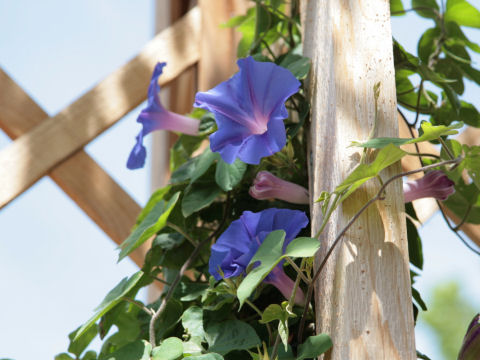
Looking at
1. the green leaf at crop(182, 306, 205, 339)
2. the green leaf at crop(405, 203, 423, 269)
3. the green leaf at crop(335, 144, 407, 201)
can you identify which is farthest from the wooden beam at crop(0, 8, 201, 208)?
the green leaf at crop(335, 144, 407, 201)

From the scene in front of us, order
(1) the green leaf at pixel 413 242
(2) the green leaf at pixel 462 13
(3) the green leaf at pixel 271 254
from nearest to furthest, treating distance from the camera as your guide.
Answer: (3) the green leaf at pixel 271 254 < (1) the green leaf at pixel 413 242 < (2) the green leaf at pixel 462 13

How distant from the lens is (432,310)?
28.3ft

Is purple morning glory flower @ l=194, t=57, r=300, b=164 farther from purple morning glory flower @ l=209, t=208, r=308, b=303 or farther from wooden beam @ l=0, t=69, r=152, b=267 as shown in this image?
wooden beam @ l=0, t=69, r=152, b=267

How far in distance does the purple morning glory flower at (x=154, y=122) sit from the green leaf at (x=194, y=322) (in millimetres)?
263

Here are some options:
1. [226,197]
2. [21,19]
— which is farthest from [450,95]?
[21,19]

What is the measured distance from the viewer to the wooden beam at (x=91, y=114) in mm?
1205

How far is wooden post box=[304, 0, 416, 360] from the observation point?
0.58m

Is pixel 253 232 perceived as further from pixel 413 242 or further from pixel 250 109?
pixel 413 242

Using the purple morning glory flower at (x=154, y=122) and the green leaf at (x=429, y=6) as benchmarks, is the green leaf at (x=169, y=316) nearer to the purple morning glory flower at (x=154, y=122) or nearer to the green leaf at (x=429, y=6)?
the purple morning glory flower at (x=154, y=122)

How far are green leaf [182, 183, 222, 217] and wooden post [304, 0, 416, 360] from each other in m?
0.15

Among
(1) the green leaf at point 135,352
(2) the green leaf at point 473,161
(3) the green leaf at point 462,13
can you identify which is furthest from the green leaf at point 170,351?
(3) the green leaf at point 462,13

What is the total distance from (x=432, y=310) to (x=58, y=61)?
6384 mm

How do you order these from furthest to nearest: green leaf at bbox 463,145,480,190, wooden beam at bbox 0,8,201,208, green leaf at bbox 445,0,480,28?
wooden beam at bbox 0,8,201,208 < green leaf at bbox 445,0,480,28 < green leaf at bbox 463,145,480,190

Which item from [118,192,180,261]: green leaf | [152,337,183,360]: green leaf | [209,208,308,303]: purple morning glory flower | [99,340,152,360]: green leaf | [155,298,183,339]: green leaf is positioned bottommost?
[155,298,183,339]: green leaf
